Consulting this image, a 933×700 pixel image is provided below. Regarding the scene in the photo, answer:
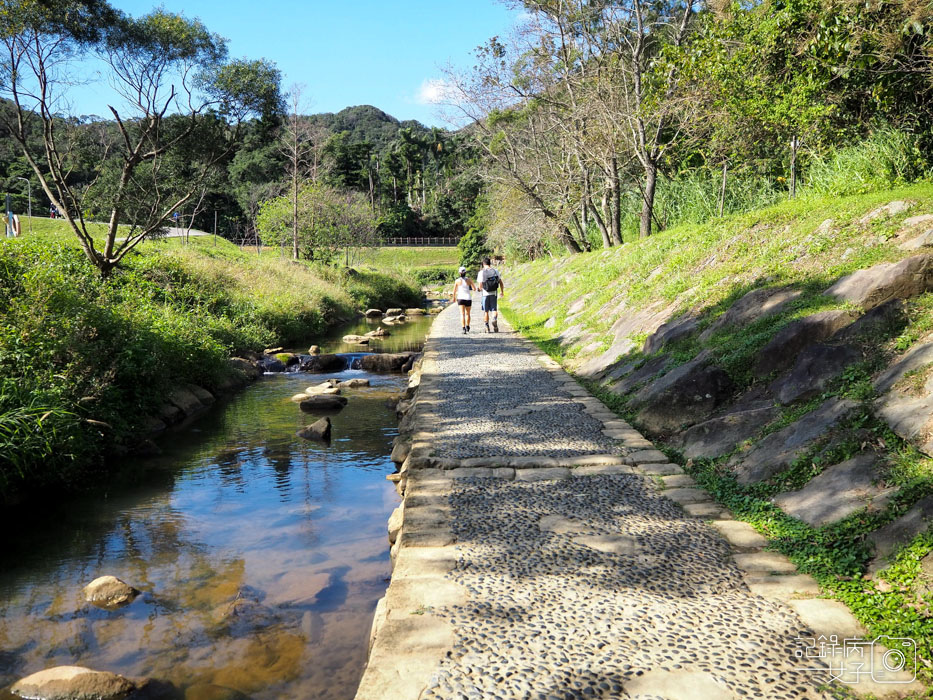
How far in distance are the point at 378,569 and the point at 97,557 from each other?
2563 millimetres

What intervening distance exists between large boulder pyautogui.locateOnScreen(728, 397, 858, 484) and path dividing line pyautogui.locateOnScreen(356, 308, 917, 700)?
1.37ft

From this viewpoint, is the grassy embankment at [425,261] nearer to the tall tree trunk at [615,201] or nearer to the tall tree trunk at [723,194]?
the tall tree trunk at [615,201]

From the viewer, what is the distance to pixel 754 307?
7422mm

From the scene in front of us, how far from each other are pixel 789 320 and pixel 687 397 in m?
1.23

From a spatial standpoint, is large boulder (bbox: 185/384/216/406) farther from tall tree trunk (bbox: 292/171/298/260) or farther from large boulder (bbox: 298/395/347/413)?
tall tree trunk (bbox: 292/171/298/260)

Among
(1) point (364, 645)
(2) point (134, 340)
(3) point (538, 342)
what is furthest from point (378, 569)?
(3) point (538, 342)

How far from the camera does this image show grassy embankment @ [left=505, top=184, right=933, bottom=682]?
3.37 metres

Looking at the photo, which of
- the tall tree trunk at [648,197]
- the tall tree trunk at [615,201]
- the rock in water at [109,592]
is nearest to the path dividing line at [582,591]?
the rock in water at [109,592]

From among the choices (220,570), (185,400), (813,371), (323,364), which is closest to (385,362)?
(323,364)

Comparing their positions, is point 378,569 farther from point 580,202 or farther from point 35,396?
point 580,202

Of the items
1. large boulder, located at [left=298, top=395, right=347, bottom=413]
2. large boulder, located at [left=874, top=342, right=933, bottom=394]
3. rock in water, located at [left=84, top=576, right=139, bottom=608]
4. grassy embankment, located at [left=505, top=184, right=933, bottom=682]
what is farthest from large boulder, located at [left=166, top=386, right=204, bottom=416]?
large boulder, located at [left=874, top=342, right=933, bottom=394]

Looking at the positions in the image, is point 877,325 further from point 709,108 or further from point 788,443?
point 709,108

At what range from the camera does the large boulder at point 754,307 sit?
7051 millimetres

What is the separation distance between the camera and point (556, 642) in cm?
308
